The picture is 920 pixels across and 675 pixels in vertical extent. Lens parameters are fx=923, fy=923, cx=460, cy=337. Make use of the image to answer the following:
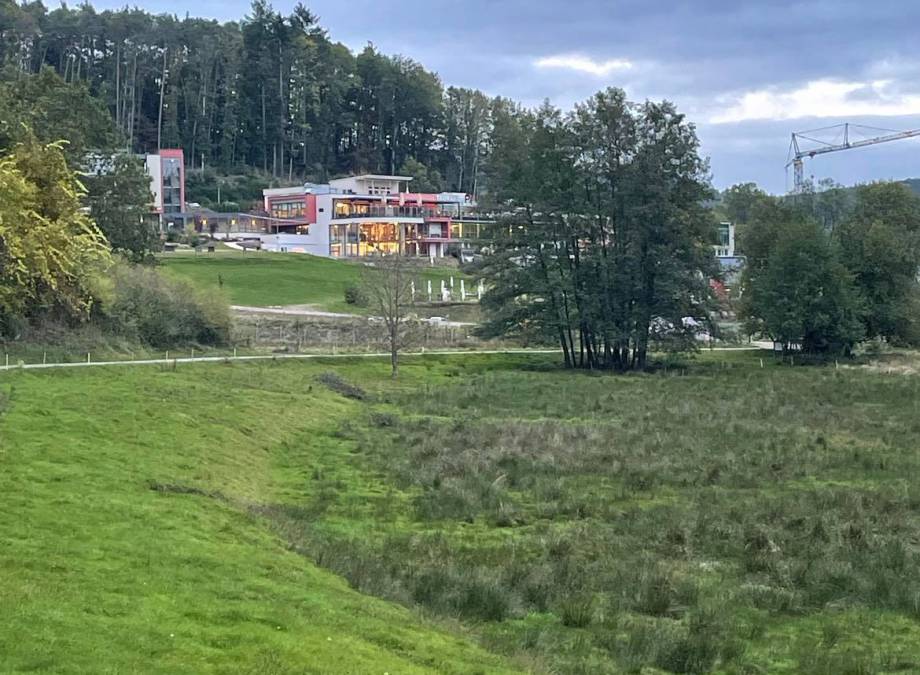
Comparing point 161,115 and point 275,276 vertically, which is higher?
point 161,115

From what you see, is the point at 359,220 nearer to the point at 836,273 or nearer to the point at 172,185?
the point at 172,185

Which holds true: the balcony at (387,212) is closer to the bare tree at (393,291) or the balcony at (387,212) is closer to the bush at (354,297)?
the bush at (354,297)

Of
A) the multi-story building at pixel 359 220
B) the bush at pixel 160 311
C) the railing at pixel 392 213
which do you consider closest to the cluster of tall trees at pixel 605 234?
the bush at pixel 160 311

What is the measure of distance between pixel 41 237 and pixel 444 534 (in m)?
14.9

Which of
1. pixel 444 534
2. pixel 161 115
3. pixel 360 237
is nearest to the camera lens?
pixel 444 534

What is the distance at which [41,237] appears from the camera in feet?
82.5

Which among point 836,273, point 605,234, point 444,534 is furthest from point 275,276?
point 444,534

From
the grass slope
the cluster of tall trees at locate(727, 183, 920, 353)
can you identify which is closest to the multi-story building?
the cluster of tall trees at locate(727, 183, 920, 353)

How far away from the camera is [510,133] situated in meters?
58.6

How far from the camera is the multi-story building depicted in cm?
11350

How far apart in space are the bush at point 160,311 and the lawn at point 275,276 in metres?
21.1

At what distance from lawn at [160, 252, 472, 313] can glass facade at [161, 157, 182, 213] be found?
27.7 m

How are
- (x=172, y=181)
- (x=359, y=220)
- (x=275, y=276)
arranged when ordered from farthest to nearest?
(x=172, y=181) < (x=359, y=220) < (x=275, y=276)

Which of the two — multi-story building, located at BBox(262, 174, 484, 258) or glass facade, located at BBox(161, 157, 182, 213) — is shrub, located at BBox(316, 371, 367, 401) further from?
glass facade, located at BBox(161, 157, 182, 213)
